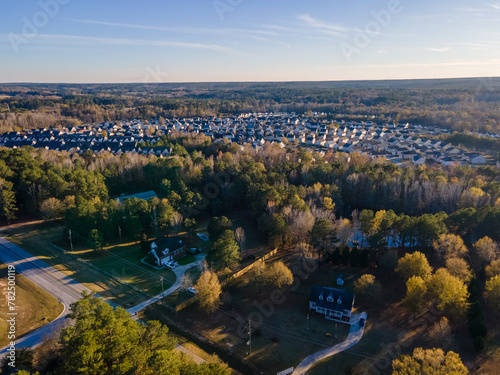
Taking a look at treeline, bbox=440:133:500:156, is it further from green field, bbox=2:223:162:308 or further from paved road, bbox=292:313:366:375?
green field, bbox=2:223:162:308

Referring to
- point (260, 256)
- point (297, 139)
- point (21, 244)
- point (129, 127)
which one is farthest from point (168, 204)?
point (129, 127)

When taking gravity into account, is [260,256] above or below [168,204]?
below

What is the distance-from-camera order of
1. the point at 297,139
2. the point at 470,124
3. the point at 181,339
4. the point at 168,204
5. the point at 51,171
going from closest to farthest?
the point at 181,339 < the point at 168,204 < the point at 51,171 < the point at 297,139 < the point at 470,124

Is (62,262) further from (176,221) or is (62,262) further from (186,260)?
(186,260)

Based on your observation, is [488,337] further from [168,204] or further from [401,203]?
[168,204]

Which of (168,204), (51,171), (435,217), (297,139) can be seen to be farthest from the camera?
(297,139)
